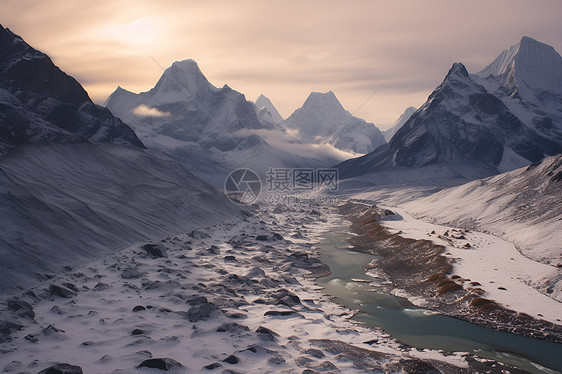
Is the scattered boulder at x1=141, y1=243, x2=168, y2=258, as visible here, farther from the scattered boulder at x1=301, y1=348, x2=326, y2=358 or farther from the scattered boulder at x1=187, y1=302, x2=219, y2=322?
the scattered boulder at x1=301, y1=348, x2=326, y2=358

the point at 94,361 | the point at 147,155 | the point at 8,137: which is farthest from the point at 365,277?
the point at 147,155

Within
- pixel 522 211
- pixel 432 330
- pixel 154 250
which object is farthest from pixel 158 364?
pixel 522 211

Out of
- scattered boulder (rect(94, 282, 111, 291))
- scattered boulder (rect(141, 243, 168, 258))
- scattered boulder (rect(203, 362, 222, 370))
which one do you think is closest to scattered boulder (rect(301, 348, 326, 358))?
scattered boulder (rect(203, 362, 222, 370))

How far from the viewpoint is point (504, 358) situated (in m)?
24.6

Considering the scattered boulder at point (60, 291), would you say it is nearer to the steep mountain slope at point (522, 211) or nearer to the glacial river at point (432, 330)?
the glacial river at point (432, 330)

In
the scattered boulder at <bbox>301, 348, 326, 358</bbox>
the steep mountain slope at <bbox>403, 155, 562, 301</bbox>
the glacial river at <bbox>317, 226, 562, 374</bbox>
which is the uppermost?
the steep mountain slope at <bbox>403, 155, 562, 301</bbox>

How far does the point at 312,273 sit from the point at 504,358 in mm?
23162

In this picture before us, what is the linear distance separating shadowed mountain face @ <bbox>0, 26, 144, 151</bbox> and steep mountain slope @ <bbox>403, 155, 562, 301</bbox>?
76263mm

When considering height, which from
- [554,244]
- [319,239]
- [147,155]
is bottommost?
A: [319,239]

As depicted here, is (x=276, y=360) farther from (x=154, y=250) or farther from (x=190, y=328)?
(x=154, y=250)

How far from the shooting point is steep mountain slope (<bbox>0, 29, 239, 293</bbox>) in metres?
35.1

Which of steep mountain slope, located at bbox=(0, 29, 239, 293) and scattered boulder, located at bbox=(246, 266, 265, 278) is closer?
steep mountain slope, located at bbox=(0, 29, 239, 293)

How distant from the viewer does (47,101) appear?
313 ft

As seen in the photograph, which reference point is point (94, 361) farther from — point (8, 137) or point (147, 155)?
point (147, 155)
